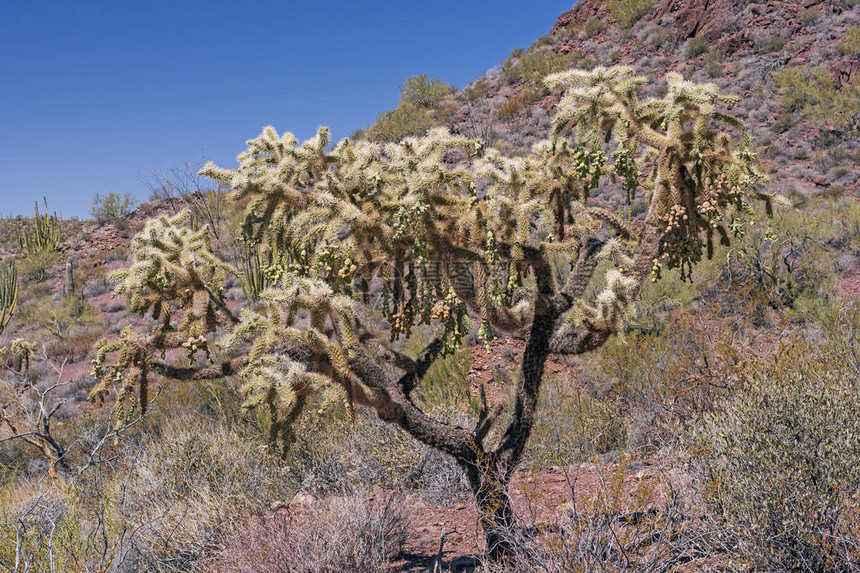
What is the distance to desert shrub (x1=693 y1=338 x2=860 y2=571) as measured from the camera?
311 cm

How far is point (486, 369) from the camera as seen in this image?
876 cm

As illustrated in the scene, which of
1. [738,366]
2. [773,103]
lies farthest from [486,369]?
[773,103]

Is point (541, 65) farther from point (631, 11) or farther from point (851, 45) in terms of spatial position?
point (851, 45)

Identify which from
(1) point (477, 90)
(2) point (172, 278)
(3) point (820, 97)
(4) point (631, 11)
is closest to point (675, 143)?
(2) point (172, 278)

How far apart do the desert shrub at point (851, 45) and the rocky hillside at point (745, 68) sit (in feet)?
0.15

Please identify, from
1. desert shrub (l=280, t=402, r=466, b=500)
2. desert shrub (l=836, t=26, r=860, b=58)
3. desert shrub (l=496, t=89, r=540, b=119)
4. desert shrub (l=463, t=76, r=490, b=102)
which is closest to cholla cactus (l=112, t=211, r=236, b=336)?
desert shrub (l=280, t=402, r=466, b=500)

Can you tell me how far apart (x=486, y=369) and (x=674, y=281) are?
4419 millimetres

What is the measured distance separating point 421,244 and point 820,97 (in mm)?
21712

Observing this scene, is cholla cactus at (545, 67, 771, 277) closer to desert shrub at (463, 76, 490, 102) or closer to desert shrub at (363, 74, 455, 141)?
desert shrub at (363, 74, 455, 141)

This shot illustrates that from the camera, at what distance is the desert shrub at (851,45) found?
19844 millimetres

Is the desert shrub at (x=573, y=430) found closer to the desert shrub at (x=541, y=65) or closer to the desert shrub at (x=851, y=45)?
the desert shrub at (x=851, y=45)

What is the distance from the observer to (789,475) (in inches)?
128

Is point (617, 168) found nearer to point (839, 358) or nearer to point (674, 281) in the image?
point (839, 358)

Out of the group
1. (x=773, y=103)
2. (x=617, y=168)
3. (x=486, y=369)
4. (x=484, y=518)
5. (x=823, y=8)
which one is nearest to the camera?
(x=617, y=168)
